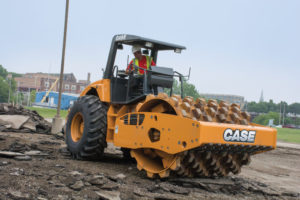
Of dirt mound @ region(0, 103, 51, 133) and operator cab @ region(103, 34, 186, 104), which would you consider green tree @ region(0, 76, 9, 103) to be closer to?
dirt mound @ region(0, 103, 51, 133)

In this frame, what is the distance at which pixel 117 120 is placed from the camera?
7574mm

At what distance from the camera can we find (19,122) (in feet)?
46.0

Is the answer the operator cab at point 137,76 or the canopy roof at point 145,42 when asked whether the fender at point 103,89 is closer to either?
the operator cab at point 137,76

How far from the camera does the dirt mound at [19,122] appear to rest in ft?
45.0

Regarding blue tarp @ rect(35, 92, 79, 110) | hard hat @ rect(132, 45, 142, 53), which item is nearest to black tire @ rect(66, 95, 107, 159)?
hard hat @ rect(132, 45, 142, 53)

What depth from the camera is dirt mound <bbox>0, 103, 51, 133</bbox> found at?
1373cm

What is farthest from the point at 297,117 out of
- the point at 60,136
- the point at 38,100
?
the point at 60,136

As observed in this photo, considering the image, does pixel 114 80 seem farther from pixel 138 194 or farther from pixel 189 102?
pixel 138 194

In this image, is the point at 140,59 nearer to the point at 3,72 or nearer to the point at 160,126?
the point at 160,126

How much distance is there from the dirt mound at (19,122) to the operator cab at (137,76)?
252 inches

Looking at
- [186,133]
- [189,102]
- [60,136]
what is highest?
[189,102]

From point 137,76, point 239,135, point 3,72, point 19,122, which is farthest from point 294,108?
point 239,135

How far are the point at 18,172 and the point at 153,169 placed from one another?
209 cm

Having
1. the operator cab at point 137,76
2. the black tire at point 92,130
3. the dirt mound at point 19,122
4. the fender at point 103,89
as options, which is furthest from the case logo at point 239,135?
the dirt mound at point 19,122
